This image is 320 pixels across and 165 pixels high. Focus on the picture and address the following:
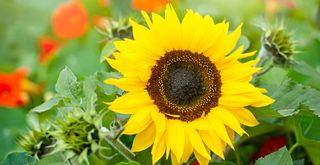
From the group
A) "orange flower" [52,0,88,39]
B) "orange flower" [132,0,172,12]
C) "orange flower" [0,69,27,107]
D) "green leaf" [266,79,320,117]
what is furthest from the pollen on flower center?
"orange flower" [52,0,88,39]

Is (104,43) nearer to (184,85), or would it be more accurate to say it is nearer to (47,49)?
(47,49)

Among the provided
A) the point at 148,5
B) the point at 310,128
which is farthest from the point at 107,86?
the point at 148,5

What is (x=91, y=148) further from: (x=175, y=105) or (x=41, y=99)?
(x=41, y=99)

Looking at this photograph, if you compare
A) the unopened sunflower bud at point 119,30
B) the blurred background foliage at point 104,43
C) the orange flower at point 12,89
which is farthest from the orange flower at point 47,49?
the unopened sunflower bud at point 119,30

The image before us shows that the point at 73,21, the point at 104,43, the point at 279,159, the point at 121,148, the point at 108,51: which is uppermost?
the point at 73,21

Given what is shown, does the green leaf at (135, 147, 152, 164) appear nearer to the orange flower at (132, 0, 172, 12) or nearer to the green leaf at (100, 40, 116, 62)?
the green leaf at (100, 40, 116, 62)
